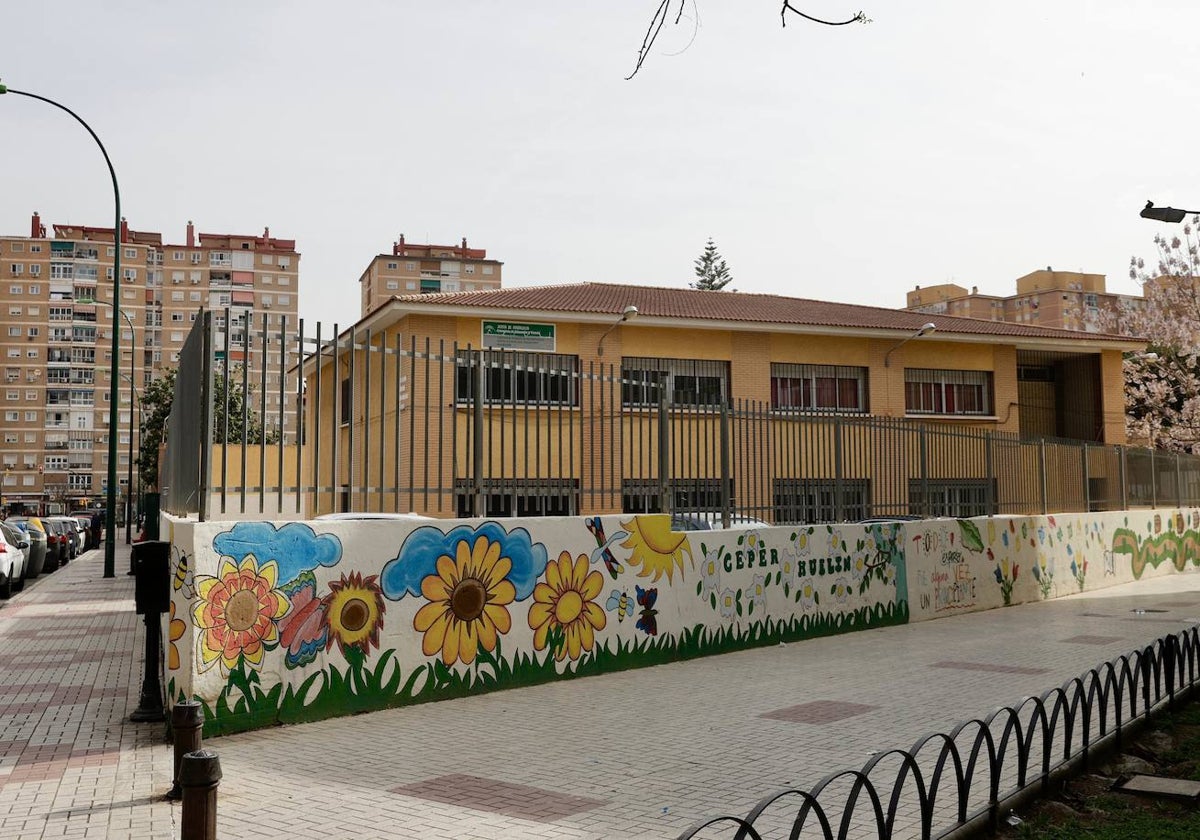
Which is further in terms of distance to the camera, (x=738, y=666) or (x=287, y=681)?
(x=738, y=666)

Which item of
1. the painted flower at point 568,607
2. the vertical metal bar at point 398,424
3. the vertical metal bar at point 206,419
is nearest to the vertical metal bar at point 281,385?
the vertical metal bar at point 206,419

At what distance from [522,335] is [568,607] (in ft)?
56.9

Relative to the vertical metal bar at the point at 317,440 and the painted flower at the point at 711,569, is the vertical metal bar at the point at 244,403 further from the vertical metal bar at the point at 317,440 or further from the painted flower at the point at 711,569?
the painted flower at the point at 711,569

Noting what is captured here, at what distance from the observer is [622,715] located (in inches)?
321

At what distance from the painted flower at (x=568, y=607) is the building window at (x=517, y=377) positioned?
1.44 meters

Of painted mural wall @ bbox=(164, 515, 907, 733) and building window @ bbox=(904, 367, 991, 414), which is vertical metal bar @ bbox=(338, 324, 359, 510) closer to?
painted mural wall @ bbox=(164, 515, 907, 733)

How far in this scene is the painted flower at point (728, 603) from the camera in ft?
37.8

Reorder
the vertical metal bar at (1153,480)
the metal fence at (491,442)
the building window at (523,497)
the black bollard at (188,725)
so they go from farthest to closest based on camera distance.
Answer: the vertical metal bar at (1153,480)
the building window at (523,497)
the metal fence at (491,442)
the black bollard at (188,725)

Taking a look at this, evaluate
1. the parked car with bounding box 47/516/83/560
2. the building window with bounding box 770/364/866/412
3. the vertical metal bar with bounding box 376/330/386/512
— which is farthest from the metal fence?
the parked car with bounding box 47/516/83/560

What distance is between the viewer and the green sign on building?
1045 inches

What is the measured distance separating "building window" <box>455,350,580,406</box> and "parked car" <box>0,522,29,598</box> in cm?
1343

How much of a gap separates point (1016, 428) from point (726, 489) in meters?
24.0

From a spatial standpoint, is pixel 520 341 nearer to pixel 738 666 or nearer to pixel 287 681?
pixel 738 666

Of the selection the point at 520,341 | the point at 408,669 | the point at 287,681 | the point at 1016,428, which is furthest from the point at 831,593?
the point at 1016,428
